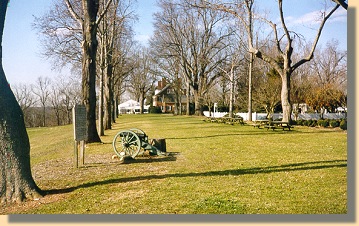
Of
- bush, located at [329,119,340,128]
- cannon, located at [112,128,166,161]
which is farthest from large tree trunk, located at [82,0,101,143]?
bush, located at [329,119,340,128]

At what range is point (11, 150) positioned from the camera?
5895mm

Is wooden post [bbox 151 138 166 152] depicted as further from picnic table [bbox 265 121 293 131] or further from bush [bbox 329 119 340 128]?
bush [bbox 329 119 340 128]

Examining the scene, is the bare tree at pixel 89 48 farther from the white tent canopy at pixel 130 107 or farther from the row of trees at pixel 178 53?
the white tent canopy at pixel 130 107

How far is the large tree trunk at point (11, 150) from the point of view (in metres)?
5.84

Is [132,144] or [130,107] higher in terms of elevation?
[130,107]

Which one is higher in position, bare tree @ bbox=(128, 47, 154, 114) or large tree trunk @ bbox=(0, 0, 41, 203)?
bare tree @ bbox=(128, 47, 154, 114)

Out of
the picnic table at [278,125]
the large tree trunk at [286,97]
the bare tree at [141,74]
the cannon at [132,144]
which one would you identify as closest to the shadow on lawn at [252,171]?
the cannon at [132,144]

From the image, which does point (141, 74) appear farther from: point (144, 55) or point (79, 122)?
point (79, 122)

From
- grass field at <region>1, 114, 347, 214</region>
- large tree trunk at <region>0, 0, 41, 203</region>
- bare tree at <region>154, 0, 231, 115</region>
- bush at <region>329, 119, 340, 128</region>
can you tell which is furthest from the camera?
bare tree at <region>154, 0, 231, 115</region>

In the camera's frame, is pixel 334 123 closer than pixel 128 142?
No

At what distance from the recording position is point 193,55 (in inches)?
1544

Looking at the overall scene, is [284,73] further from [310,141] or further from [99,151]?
[99,151]

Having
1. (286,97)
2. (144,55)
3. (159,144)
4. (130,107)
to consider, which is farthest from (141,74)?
(159,144)

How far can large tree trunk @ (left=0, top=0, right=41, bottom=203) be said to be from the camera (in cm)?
584
